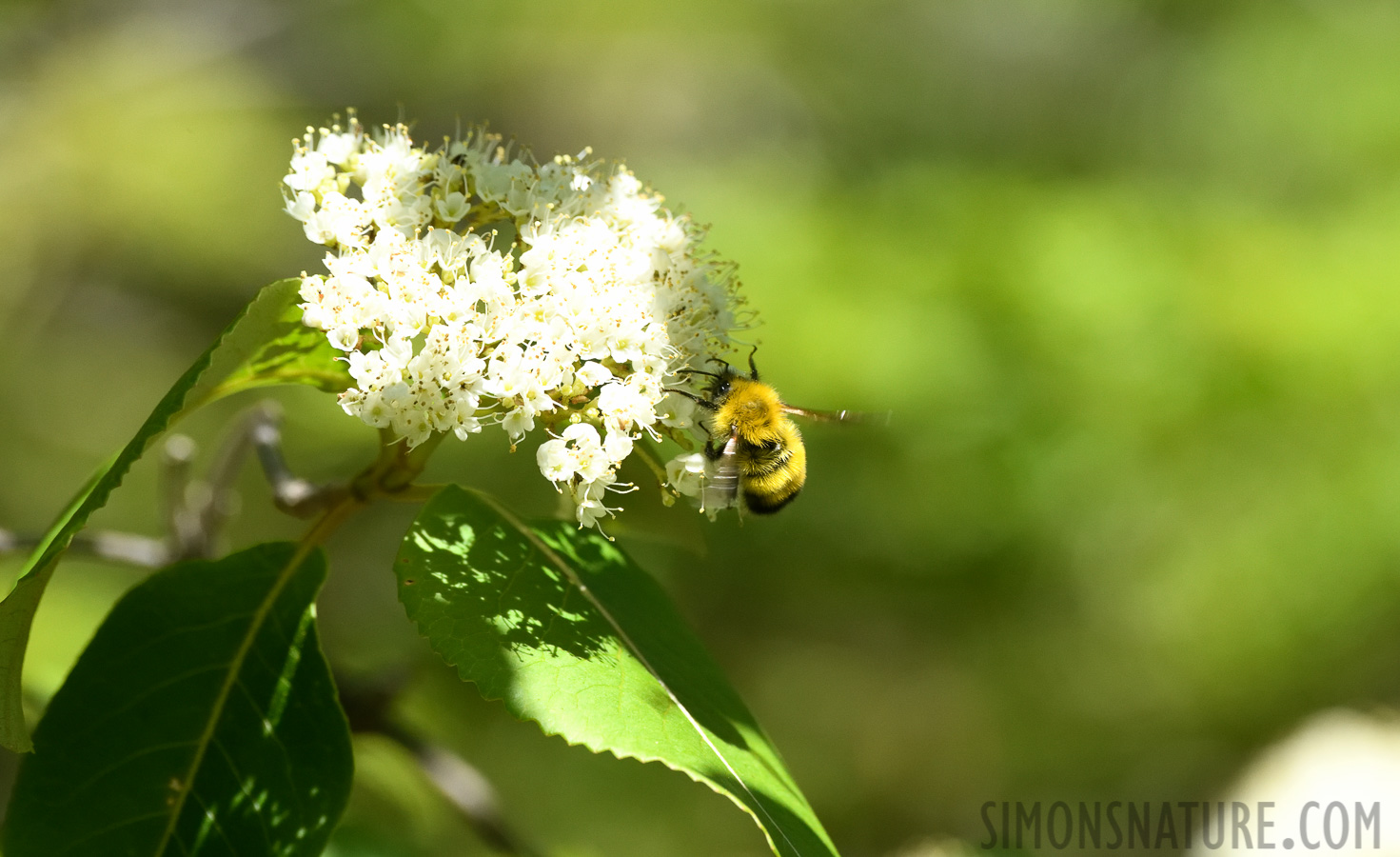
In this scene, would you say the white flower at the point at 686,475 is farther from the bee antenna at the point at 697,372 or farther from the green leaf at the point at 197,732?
the green leaf at the point at 197,732

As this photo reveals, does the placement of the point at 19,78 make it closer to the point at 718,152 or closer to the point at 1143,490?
the point at 718,152

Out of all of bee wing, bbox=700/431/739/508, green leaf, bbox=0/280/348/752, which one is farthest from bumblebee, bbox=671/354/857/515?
green leaf, bbox=0/280/348/752

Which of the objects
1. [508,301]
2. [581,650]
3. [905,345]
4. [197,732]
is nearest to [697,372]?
[508,301]

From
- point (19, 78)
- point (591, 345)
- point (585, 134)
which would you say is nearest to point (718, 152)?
point (585, 134)

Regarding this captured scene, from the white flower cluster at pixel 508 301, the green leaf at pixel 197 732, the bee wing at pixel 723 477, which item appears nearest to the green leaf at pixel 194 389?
the white flower cluster at pixel 508 301

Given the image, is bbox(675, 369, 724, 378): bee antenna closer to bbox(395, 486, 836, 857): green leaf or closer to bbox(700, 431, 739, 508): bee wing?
bbox(700, 431, 739, 508): bee wing

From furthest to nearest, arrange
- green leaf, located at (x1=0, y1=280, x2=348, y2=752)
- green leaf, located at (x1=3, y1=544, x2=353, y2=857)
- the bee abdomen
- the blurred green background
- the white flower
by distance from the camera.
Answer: the blurred green background, the bee abdomen, the white flower, green leaf, located at (x1=3, y1=544, x2=353, y2=857), green leaf, located at (x1=0, y1=280, x2=348, y2=752)
